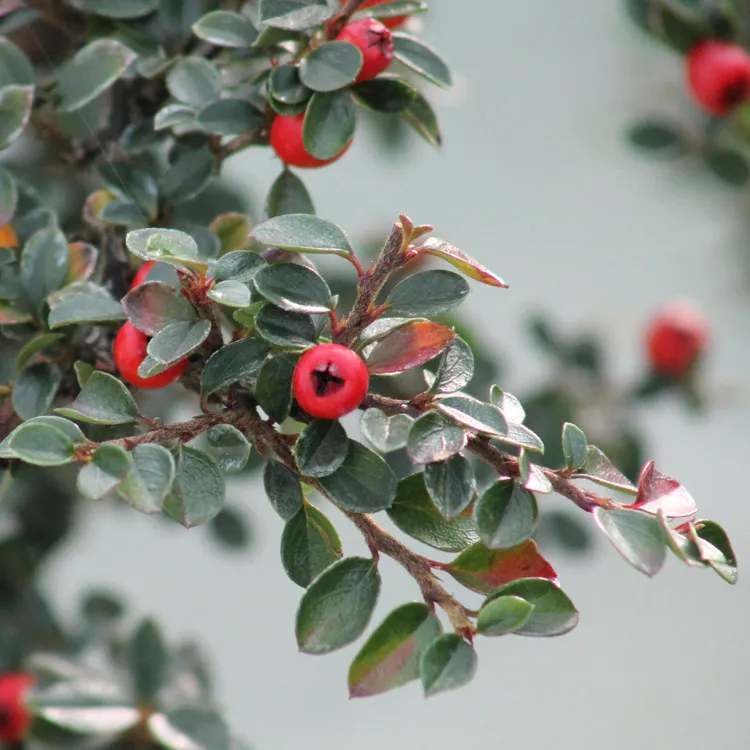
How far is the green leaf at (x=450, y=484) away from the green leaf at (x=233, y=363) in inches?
3.7

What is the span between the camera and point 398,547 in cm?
43

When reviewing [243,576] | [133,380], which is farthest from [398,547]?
[243,576]

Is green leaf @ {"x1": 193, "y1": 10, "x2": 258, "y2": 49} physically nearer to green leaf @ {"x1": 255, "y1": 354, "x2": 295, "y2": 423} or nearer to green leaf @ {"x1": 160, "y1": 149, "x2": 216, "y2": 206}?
green leaf @ {"x1": 160, "y1": 149, "x2": 216, "y2": 206}

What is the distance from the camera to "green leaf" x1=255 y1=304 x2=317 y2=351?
0.43 m

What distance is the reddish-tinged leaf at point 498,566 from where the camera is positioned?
17.4 inches

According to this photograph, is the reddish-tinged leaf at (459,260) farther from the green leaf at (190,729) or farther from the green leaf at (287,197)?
the green leaf at (190,729)

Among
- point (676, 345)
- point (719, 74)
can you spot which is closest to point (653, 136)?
point (719, 74)

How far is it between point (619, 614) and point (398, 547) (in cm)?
155

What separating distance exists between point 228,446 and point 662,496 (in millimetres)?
192

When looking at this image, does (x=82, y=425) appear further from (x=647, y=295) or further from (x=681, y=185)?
(x=647, y=295)

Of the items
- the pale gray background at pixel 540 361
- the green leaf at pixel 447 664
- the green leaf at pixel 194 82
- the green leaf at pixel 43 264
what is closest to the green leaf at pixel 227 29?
the green leaf at pixel 194 82

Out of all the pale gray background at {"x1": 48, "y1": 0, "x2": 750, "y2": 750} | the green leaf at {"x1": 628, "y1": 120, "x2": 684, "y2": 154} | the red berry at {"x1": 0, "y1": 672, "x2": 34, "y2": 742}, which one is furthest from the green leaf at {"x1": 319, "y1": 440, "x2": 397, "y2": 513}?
the pale gray background at {"x1": 48, "y1": 0, "x2": 750, "y2": 750}

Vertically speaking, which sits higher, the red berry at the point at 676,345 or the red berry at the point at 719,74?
the red berry at the point at 719,74

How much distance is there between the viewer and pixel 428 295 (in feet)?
1.45
